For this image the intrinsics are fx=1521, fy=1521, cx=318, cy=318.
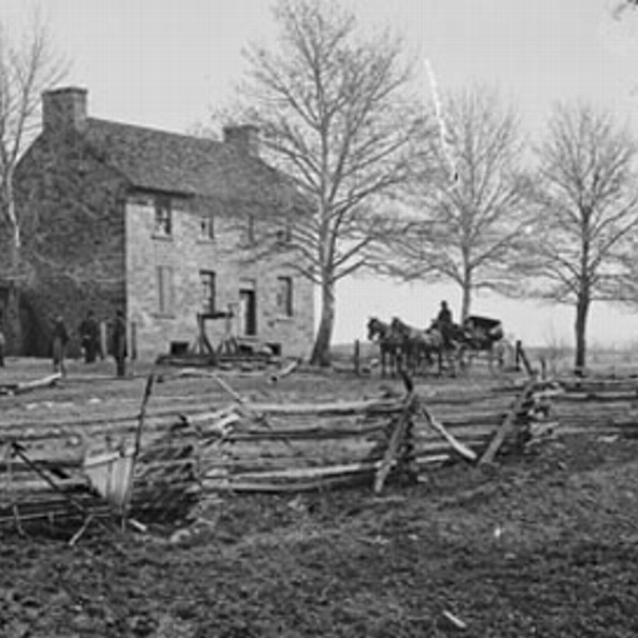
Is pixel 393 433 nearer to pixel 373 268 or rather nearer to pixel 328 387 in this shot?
pixel 328 387

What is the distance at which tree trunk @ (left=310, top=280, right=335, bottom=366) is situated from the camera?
44188 millimetres

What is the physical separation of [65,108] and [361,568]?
139 ft

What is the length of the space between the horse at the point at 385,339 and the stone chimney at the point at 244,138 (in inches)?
385

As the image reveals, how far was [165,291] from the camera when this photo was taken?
52219 millimetres

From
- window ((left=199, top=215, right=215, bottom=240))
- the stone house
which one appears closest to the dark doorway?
the stone house

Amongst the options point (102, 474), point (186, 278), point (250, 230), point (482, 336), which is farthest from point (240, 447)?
point (186, 278)

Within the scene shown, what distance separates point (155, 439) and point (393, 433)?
363cm

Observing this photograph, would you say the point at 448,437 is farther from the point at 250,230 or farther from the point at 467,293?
the point at 467,293

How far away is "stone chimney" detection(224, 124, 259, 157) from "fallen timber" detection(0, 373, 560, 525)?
2726cm

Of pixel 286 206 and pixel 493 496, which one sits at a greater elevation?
pixel 286 206

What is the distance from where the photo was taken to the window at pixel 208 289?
54.3 meters

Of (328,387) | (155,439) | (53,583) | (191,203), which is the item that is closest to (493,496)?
(155,439)

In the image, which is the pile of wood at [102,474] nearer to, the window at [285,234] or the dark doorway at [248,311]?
the window at [285,234]

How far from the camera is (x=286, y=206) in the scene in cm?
4456
